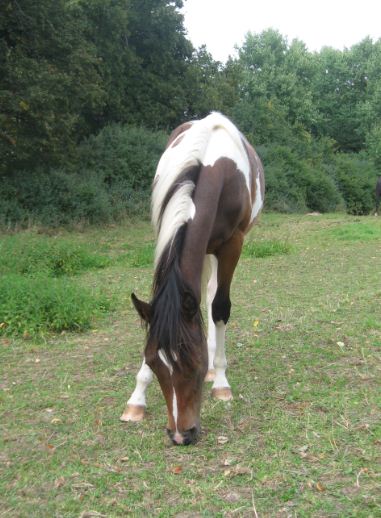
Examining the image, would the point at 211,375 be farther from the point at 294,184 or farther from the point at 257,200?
the point at 294,184

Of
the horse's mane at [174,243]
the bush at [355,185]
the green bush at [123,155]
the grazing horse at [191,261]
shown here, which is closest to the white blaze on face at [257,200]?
the grazing horse at [191,261]

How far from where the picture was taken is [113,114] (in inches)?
736

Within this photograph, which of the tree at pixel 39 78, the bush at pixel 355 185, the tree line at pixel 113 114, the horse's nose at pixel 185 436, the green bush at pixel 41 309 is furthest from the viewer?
the bush at pixel 355 185

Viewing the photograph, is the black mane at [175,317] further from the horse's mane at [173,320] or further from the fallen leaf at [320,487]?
the fallen leaf at [320,487]

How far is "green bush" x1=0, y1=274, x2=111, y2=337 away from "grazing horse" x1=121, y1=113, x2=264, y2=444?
5.91 feet

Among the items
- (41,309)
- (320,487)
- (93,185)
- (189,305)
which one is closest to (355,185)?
(93,185)

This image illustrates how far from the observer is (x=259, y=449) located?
3.01m

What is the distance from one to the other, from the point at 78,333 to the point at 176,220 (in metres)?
2.86

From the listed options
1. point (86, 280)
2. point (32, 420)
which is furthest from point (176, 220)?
point (86, 280)

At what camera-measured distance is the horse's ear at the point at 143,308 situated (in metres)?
2.82

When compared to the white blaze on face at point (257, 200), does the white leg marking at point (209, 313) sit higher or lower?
lower

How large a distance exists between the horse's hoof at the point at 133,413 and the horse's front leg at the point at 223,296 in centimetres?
58

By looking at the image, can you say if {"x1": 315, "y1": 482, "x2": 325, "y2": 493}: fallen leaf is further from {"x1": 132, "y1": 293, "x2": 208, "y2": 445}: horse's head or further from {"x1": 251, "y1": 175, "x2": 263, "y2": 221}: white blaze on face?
{"x1": 251, "y1": 175, "x2": 263, "y2": 221}: white blaze on face

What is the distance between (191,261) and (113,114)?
1663 centimetres
